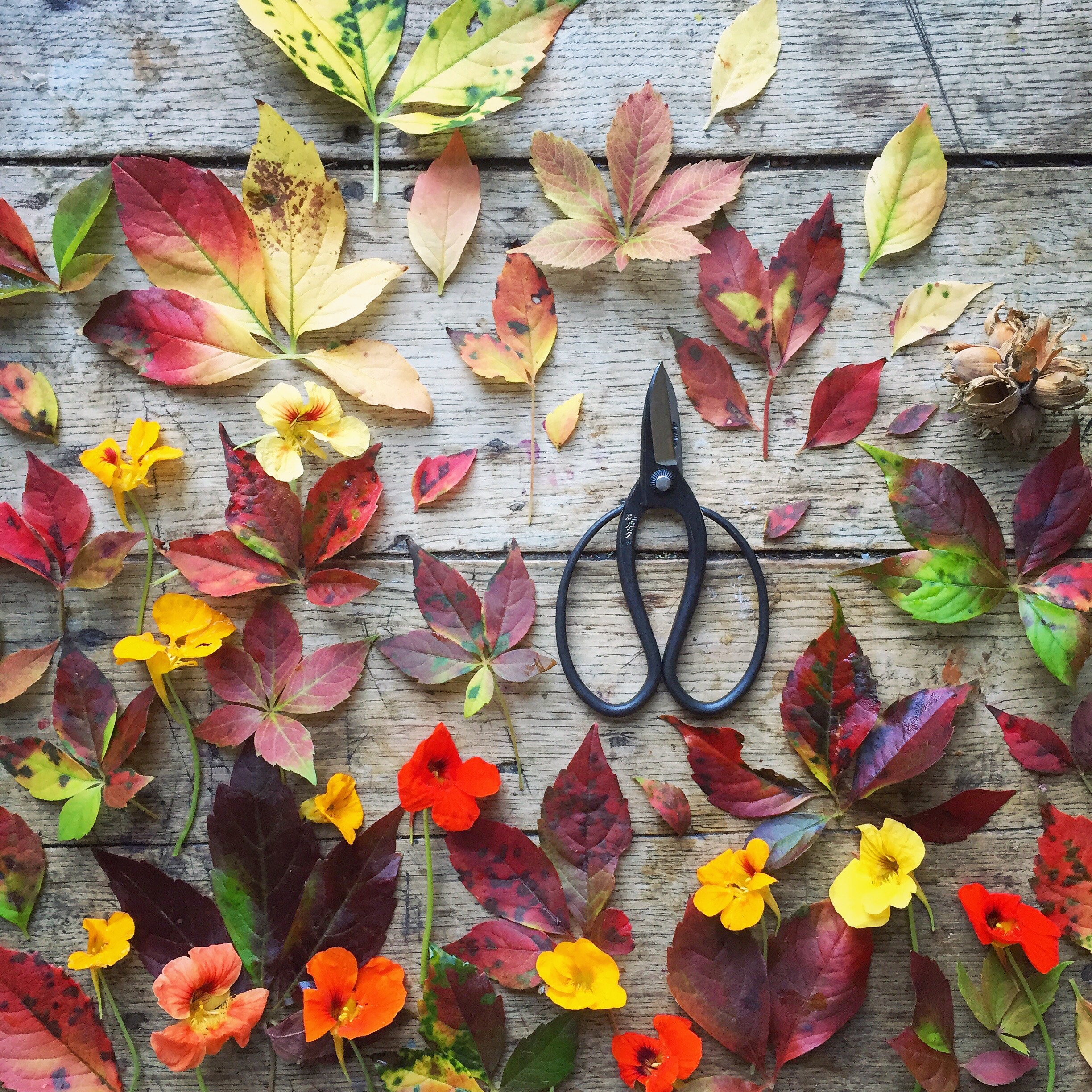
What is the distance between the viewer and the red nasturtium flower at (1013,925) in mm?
696

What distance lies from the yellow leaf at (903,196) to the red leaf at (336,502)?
0.49 m

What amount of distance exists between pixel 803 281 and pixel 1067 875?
559mm

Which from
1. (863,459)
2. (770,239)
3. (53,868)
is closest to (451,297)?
(770,239)

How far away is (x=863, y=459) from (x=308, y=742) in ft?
1.78

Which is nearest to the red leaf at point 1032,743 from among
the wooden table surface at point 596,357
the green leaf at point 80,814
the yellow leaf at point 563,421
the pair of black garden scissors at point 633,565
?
the wooden table surface at point 596,357

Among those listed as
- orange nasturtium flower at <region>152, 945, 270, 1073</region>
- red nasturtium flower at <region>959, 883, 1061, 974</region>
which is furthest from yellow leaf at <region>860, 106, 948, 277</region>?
orange nasturtium flower at <region>152, 945, 270, 1073</region>

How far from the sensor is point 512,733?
2.49 feet

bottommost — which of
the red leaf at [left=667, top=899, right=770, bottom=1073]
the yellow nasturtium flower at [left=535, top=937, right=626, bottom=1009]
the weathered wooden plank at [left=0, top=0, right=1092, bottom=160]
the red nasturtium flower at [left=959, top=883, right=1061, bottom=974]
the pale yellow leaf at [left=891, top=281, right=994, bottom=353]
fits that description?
the red leaf at [left=667, top=899, right=770, bottom=1073]

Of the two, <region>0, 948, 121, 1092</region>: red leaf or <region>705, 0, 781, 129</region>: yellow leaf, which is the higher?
<region>705, 0, 781, 129</region>: yellow leaf

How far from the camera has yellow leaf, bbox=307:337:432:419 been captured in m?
0.76

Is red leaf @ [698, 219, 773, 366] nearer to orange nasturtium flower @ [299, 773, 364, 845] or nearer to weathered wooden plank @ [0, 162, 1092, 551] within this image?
weathered wooden plank @ [0, 162, 1092, 551]

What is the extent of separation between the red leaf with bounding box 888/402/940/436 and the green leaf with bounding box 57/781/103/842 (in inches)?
29.9

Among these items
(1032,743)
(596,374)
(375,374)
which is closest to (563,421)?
(596,374)

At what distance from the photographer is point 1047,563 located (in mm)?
751
